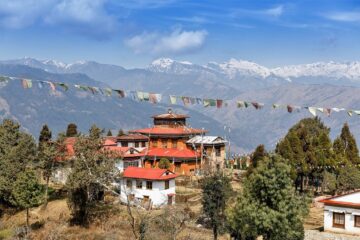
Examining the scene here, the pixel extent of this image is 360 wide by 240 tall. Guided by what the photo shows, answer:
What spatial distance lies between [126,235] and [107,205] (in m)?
Answer: 7.79

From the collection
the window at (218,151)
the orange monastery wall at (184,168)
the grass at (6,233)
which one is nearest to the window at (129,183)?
the grass at (6,233)

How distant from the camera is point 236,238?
38844mm

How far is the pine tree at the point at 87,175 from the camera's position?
49.6 meters

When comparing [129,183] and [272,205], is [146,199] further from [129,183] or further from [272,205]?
[272,205]

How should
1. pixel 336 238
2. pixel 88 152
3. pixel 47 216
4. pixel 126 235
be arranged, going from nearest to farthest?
pixel 336 238 < pixel 126 235 < pixel 88 152 < pixel 47 216

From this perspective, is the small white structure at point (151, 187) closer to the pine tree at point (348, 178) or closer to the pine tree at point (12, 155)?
the pine tree at point (12, 155)

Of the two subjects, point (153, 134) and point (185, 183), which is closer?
point (185, 183)

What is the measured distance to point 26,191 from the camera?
166 ft

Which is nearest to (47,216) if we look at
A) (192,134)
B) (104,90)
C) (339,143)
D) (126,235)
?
(126,235)

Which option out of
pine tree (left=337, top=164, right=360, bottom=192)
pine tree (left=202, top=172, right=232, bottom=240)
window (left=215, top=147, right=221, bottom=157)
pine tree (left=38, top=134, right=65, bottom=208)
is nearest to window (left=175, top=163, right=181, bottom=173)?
window (left=215, top=147, right=221, bottom=157)

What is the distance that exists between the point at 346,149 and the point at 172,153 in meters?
23.5

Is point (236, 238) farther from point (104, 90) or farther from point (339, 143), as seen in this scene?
point (339, 143)

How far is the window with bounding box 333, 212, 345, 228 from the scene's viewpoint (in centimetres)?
4334

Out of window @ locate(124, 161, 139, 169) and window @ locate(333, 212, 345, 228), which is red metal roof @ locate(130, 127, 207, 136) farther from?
window @ locate(333, 212, 345, 228)
